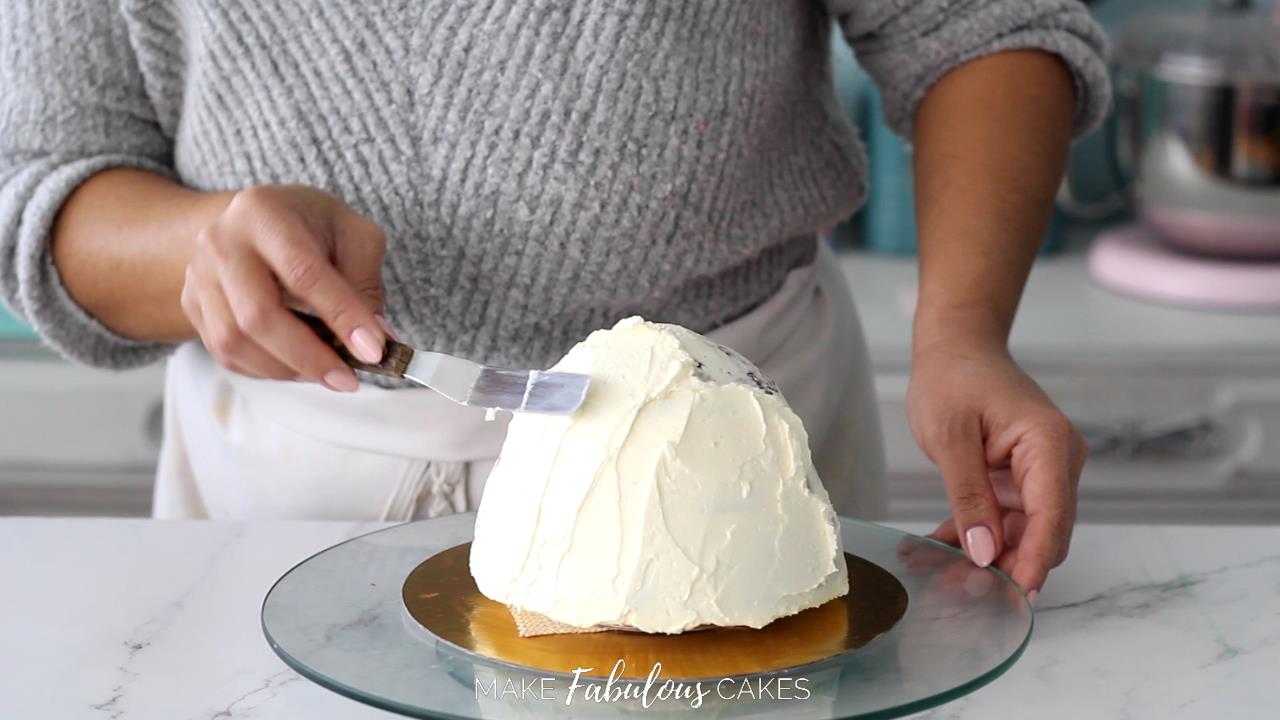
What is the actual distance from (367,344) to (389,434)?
238 mm

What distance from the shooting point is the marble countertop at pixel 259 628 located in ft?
2.15

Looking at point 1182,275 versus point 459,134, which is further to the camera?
point 1182,275

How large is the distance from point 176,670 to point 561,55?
1.35 ft

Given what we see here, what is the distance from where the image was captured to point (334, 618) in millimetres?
666

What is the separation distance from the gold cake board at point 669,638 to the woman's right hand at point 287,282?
128 millimetres

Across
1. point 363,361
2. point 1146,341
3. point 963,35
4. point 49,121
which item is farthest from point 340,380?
point 1146,341

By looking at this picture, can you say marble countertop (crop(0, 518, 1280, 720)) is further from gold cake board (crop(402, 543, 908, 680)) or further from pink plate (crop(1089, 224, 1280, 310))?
pink plate (crop(1089, 224, 1280, 310))

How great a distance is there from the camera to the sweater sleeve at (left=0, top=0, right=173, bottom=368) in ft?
2.92

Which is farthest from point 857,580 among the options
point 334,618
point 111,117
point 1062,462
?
point 111,117

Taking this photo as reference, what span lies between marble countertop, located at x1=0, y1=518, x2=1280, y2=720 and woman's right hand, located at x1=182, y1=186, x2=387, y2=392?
14 cm

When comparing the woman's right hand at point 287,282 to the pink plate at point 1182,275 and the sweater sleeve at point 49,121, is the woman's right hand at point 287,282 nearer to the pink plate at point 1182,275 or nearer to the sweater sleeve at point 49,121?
the sweater sleeve at point 49,121

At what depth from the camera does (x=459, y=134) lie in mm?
850

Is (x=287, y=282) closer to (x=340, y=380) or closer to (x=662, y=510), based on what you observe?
(x=340, y=380)

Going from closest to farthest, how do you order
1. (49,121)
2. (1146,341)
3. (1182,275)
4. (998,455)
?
1. (998,455)
2. (49,121)
3. (1146,341)
4. (1182,275)
